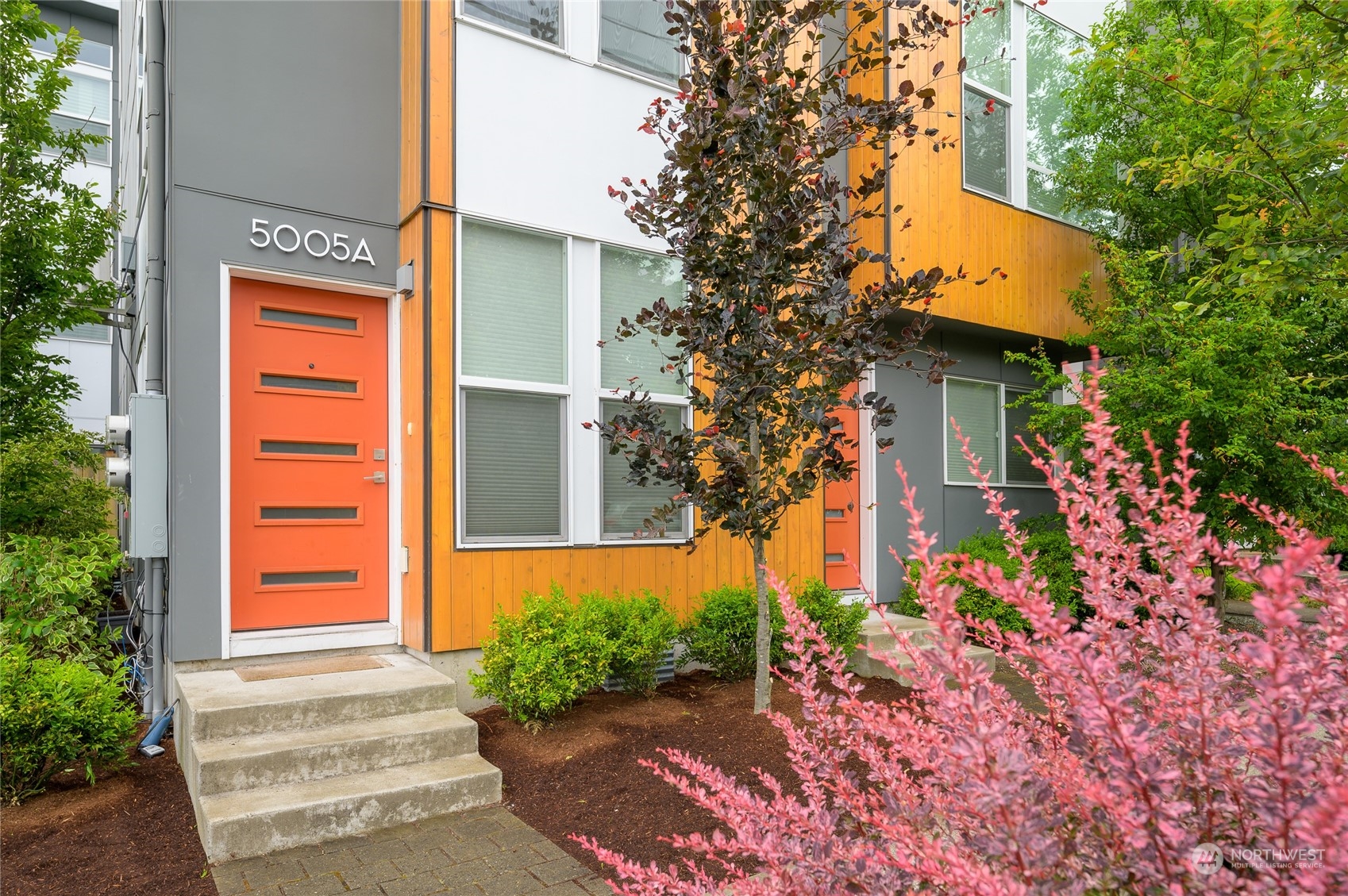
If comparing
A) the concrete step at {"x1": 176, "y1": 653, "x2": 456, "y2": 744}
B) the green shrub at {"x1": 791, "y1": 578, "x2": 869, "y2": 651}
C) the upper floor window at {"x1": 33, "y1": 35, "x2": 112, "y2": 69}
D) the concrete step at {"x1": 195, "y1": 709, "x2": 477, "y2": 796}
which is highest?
the upper floor window at {"x1": 33, "y1": 35, "x2": 112, "y2": 69}

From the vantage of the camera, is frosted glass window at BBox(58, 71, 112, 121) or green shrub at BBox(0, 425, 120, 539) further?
frosted glass window at BBox(58, 71, 112, 121)

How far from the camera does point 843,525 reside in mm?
8250

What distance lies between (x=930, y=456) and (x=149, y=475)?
6862 mm

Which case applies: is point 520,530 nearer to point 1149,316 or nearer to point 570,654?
point 570,654

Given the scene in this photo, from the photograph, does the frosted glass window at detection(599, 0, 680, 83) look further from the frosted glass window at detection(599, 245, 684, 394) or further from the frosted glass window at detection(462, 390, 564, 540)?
the frosted glass window at detection(462, 390, 564, 540)

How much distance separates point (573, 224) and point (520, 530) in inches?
85.0

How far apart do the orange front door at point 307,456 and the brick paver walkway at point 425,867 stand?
6.94ft

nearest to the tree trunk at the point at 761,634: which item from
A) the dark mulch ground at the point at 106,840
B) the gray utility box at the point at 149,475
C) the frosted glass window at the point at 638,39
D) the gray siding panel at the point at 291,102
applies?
the dark mulch ground at the point at 106,840

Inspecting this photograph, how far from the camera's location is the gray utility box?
482cm

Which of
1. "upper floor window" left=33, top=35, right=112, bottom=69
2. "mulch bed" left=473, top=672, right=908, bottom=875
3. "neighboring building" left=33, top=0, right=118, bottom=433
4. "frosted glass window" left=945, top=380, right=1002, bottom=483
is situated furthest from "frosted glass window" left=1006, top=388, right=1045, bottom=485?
"upper floor window" left=33, top=35, right=112, bottom=69

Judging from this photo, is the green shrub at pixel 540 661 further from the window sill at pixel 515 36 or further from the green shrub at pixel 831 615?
the window sill at pixel 515 36

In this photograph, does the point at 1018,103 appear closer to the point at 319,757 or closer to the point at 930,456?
the point at 930,456

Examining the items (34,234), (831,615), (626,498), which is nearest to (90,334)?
(34,234)

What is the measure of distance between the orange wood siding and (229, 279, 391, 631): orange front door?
4.59 meters
